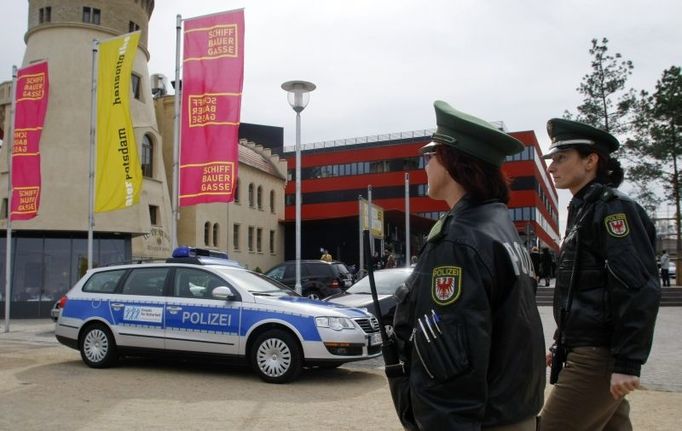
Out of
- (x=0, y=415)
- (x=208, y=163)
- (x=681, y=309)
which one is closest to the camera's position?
(x=0, y=415)

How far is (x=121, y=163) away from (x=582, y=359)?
15.9 m

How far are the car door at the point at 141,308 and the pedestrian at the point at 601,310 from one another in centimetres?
737

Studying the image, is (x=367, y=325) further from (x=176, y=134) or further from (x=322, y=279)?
(x=322, y=279)

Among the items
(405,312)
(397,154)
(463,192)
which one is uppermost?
(397,154)

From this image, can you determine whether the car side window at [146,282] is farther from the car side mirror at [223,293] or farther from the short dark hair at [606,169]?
the short dark hair at [606,169]

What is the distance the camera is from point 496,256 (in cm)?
200

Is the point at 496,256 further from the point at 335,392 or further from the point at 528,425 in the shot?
the point at 335,392

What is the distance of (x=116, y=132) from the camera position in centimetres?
1716

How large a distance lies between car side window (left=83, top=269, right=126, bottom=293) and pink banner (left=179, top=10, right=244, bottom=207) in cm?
489

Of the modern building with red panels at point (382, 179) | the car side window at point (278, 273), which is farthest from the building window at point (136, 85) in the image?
the modern building with red panels at point (382, 179)

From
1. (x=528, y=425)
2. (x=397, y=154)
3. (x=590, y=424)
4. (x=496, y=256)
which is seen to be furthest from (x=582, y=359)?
(x=397, y=154)

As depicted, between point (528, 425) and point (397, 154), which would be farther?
point (397, 154)

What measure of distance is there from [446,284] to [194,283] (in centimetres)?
796

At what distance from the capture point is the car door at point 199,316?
350 inches
